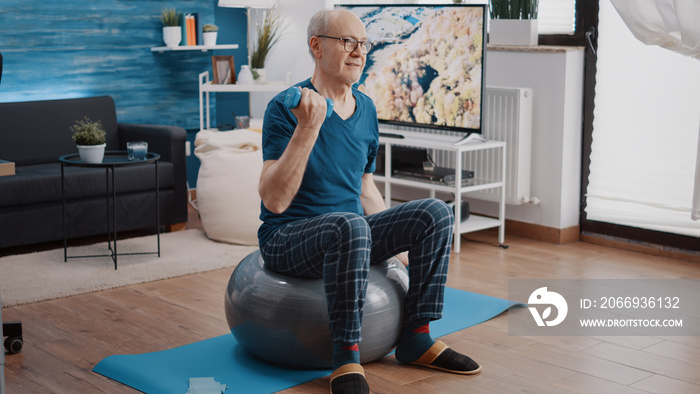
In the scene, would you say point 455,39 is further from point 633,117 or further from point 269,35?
point 269,35

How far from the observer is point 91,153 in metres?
3.93

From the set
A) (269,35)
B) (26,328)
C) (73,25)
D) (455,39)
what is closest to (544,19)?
(455,39)

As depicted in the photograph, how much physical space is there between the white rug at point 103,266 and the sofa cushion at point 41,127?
0.66m

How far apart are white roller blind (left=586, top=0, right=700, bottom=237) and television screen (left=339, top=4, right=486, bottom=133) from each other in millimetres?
686

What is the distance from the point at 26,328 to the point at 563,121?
2797 millimetres

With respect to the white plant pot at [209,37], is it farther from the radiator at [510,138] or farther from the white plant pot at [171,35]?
the radiator at [510,138]

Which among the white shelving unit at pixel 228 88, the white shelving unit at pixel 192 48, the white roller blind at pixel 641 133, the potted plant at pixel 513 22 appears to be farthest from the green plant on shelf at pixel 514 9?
the white shelving unit at pixel 192 48

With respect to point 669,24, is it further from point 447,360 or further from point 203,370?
point 203,370

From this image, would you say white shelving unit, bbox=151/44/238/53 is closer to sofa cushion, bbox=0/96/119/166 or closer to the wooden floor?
sofa cushion, bbox=0/96/119/166

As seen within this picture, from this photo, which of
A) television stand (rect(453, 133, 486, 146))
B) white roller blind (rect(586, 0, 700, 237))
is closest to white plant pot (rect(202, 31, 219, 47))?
television stand (rect(453, 133, 486, 146))

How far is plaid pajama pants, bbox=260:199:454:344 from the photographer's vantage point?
7.81 feet

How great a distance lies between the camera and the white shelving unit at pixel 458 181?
435 centimetres

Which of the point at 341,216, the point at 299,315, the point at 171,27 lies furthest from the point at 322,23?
the point at 171,27

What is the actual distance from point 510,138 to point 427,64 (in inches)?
23.7
